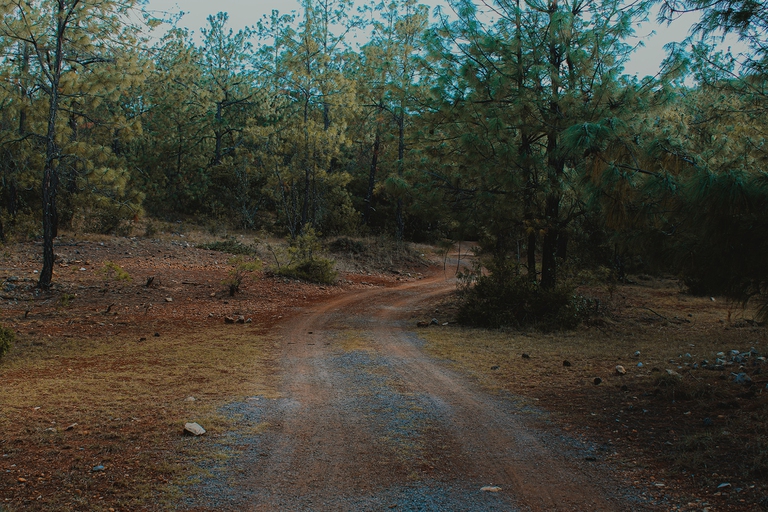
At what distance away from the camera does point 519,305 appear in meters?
12.2

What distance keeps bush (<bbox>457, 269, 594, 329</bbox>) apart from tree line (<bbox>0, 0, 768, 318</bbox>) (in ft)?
0.92

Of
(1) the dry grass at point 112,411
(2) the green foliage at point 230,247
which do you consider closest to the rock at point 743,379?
(1) the dry grass at point 112,411

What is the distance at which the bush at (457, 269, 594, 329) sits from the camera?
11766 millimetres

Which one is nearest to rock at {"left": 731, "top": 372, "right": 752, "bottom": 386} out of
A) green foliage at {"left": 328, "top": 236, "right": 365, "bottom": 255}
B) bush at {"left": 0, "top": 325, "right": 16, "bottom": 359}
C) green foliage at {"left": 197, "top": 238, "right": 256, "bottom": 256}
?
bush at {"left": 0, "top": 325, "right": 16, "bottom": 359}

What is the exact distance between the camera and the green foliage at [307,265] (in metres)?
18.1

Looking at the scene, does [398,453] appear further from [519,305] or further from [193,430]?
[519,305]

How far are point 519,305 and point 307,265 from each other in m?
8.27

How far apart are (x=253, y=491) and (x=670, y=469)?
3122 millimetres

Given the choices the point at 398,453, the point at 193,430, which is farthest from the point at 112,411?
the point at 398,453

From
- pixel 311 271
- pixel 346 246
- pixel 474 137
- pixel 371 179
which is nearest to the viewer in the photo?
pixel 474 137

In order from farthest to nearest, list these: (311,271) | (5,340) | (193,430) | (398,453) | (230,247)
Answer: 1. (230,247)
2. (311,271)
3. (5,340)
4. (193,430)
5. (398,453)

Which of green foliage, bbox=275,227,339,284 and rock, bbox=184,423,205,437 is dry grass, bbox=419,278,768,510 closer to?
rock, bbox=184,423,205,437

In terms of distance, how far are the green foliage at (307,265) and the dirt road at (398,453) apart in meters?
10.5

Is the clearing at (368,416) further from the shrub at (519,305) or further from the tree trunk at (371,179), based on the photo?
the tree trunk at (371,179)
